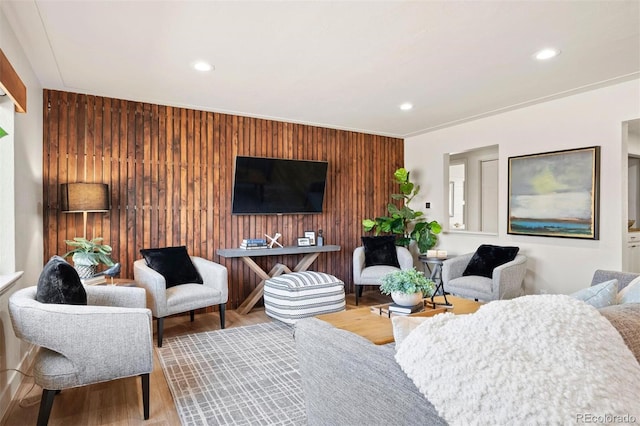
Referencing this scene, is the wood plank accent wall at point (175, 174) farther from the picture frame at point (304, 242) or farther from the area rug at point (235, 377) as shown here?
the area rug at point (235, 377)

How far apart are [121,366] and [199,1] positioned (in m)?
2.16

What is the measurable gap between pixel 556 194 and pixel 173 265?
166 inches

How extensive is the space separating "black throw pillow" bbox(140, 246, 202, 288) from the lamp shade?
643 mm

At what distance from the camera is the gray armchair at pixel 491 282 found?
12.3 ft

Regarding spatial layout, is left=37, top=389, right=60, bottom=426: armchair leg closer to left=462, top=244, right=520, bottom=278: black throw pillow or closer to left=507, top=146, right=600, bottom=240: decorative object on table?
left=462, top=244, right=520, bottom=278: black throw pillow

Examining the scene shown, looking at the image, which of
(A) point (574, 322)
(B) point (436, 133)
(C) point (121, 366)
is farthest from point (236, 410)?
(B) point (436, 133)

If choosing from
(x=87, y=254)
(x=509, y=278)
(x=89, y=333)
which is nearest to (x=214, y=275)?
(x=87, y=254)

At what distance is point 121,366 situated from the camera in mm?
2080

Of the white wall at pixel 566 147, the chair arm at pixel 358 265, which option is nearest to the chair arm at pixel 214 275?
the chair arm at pixel 358 265

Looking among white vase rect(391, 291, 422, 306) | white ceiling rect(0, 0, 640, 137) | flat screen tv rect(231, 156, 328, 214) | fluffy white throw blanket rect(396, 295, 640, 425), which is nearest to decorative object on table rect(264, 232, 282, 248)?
flat screen tv rect(231, 156, 328, 214)

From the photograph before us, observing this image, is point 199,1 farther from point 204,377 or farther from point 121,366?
point 204,377

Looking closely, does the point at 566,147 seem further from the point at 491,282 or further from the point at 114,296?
the point at 114,296

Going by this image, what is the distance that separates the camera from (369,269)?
4871mm

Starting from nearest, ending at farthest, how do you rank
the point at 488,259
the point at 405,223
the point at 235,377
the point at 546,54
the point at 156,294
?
Result: the point at 235,377, the point at 546,54, the point at 156,294, the point at 488,259, the point at 405,223
